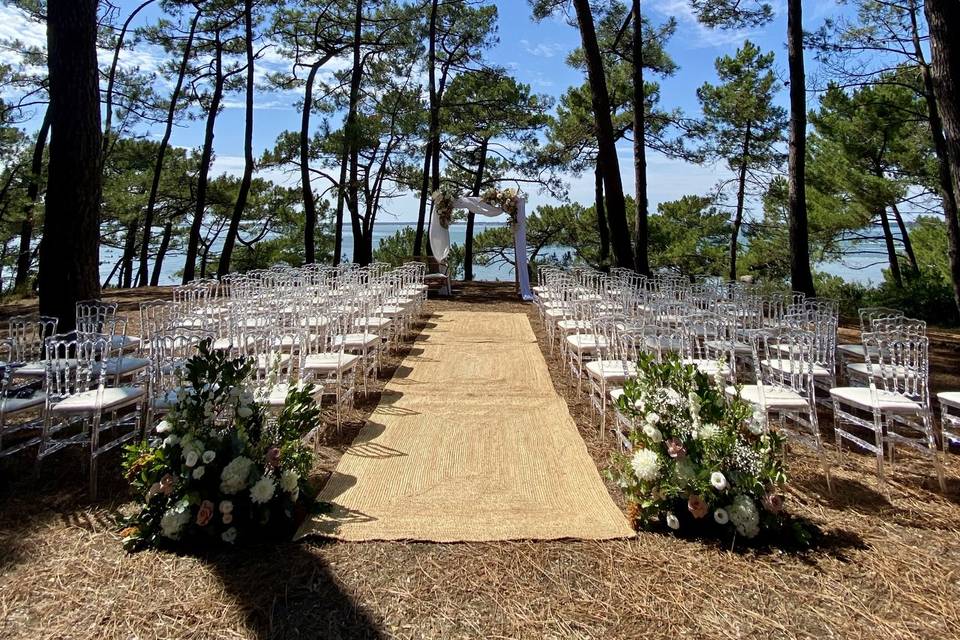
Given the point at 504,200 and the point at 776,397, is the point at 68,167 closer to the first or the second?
the point at 776,397

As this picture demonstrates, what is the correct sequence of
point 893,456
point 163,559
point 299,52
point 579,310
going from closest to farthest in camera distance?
point 163,559 → point 893,456 → point 579,310 → point 299,52

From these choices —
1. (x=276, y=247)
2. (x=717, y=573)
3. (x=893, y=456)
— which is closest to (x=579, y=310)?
(x=893, y=456)

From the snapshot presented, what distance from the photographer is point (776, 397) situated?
11.0 feet

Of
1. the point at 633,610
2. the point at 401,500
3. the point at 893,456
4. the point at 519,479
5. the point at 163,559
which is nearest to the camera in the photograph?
the point at 633,610

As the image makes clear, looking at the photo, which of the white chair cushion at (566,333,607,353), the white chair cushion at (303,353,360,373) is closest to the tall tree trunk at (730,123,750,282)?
the white chair cushion at (566,333,607,353)

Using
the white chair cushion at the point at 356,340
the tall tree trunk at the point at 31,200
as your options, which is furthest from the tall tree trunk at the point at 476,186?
the white chair cushion at the point at 356,340

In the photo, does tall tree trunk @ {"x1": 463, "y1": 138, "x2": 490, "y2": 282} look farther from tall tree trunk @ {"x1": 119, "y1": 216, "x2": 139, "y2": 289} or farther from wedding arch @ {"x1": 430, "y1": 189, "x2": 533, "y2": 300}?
tall tree trunk @ {"x1": 119, "y1": 216, "x2": 139, "y2": 289}

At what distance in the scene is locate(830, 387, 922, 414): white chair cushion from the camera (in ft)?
10.3

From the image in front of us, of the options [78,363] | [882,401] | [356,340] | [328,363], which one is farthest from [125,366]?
[882,401]

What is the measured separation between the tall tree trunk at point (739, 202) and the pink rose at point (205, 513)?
1719 cm

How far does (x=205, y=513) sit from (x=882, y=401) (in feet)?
11.3

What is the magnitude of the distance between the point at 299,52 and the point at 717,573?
51.9 feet

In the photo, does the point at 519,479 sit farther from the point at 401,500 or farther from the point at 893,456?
the point at 893,456

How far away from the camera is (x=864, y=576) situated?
2.24 m
